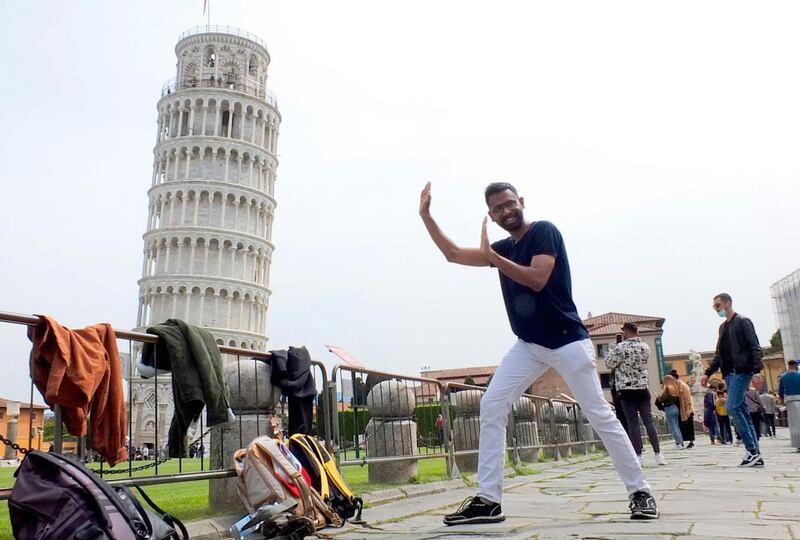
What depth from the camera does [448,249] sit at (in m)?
4.26

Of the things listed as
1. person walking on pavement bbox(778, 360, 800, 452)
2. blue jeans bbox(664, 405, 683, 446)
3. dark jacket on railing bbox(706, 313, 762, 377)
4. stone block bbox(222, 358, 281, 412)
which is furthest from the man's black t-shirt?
blue jeans bbox(664, 405, 683, 446)

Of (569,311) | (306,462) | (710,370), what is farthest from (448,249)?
(710,370)

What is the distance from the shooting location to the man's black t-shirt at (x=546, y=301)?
12.5 ft

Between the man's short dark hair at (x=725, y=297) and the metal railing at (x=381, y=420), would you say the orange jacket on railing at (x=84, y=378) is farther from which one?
the man's short dark hair at (x=725, y=297)

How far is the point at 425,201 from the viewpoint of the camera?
4.21 m

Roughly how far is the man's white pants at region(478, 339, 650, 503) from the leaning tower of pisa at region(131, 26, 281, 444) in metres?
58.6

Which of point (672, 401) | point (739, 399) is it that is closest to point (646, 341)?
point (672, 401)

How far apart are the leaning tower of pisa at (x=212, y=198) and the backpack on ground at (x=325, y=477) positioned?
2275 inches

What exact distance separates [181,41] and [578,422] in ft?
211

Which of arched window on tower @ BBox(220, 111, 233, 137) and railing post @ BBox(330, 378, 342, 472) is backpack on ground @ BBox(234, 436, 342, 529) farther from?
arched window on tower @ BBox(220, 111, 233, 137)

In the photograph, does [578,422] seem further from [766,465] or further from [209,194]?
[209,194]

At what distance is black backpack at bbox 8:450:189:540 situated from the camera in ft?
8.34

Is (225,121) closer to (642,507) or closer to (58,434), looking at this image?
(58,434)

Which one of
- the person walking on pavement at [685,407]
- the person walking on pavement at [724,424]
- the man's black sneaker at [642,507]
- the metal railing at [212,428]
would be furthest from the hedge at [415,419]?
the person walking on pavement at [724,424]
